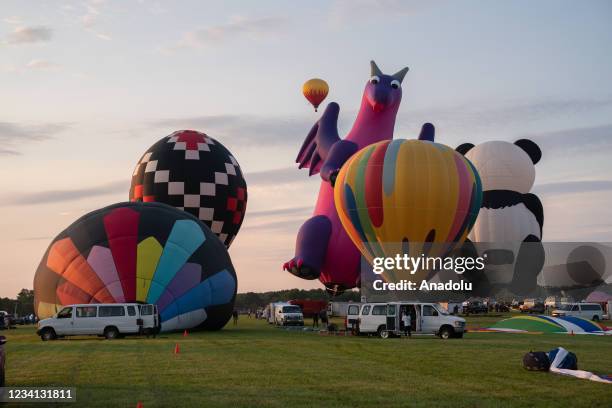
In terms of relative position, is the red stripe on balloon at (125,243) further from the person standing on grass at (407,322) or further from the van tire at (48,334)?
the person standing on grass at (407,322)

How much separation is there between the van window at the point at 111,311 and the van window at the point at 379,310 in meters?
8.48

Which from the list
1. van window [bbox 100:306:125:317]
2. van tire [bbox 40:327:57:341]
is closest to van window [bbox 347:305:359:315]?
van window [bbox 100:306:125:317]

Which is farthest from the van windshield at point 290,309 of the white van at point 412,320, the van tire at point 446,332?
the van tire at point 446,332

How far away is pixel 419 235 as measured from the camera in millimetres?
33719

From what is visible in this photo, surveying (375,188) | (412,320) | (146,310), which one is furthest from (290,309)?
(146,310)

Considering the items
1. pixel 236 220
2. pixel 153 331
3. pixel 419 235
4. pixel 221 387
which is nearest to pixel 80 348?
pixel 153 331

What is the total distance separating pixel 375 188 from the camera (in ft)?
112

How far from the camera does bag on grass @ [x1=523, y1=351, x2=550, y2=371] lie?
50.3 ft

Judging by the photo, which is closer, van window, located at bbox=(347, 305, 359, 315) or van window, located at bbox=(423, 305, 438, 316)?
van window, located at bbox=(423, 305, 438, 316)

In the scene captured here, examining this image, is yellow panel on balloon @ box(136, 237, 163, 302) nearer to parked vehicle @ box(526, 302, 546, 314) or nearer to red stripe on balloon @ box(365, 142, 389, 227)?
red stripe on balloon @ box(365, 142, 389, 227)

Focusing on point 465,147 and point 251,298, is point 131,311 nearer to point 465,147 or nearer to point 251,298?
point 465,147

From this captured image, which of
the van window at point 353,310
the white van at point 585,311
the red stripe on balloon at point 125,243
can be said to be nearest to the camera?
the red stripe on balloon at point 125,243

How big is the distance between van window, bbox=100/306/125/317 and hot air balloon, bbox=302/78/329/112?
→ 21.4m

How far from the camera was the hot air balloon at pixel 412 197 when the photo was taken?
110 feet
